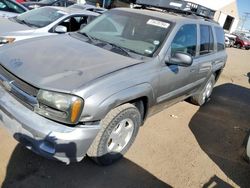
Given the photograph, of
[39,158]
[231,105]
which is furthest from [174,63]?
[231,105]

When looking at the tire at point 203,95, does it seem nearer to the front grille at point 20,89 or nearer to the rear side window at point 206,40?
the rear side window at point 206,40

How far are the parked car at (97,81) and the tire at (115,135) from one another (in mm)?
11

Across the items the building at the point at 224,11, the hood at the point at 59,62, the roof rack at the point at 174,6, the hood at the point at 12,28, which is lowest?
the building at the point at 224,11

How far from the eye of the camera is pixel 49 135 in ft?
8.45

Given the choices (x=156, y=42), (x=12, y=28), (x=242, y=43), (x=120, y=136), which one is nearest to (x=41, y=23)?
(x=12, y=28)

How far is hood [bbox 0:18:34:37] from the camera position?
587 cm

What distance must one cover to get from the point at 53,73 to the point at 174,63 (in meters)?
1.64

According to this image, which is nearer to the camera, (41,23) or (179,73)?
(179,73)

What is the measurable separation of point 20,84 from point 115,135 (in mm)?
1231

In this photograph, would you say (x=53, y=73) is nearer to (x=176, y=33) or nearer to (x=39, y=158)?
(x=39, y=158)

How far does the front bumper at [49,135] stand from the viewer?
2586 mm

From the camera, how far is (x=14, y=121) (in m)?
2.78

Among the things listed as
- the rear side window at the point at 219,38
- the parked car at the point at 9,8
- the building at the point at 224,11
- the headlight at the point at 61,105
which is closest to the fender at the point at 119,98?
the headlight at the point at 61,105

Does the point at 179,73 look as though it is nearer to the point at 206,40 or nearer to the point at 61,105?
the point at 206,40
